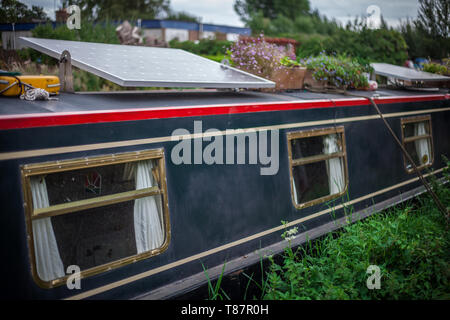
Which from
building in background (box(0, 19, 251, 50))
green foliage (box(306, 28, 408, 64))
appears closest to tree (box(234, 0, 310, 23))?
building in background (box(0, 19, 251, 50))

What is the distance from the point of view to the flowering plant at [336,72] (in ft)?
16.3

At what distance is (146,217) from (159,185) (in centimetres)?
24

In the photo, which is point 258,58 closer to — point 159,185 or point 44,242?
point 159,185

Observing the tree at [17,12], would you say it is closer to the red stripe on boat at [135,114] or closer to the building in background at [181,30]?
the red stripe on boat at [135,114]

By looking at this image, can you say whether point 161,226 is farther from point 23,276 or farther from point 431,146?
point 431,146

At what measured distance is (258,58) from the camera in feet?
14.5

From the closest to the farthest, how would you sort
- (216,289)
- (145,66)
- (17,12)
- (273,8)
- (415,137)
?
(216,289) → (145,66) → (17,12) → (415,137) → (273,8)

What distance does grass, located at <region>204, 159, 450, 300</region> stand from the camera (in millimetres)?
3043

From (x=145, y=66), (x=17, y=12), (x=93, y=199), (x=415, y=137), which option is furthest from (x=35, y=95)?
(x=415, y=137)

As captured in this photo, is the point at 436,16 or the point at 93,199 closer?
the point at 93,199

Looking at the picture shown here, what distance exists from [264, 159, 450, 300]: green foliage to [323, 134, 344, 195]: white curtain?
0.45m
